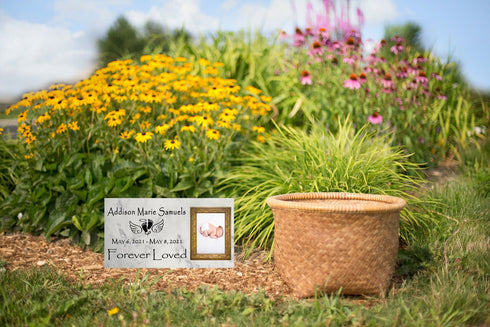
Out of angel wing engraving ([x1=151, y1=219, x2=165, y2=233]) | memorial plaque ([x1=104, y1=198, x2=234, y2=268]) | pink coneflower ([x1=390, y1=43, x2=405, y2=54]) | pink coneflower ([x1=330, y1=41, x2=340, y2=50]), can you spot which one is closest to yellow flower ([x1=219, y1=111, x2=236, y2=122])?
memorial plaque ([x1=104, y1=198, x2=234, y2=268])

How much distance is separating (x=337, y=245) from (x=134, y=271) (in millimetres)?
1425

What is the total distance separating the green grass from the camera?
2229 mm

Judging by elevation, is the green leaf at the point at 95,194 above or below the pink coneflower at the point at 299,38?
below

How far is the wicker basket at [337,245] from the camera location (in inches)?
98.8

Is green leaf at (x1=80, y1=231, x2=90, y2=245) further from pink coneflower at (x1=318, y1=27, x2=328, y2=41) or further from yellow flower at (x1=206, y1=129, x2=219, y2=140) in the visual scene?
pink coneflower at (x1=318, y1=27, x2=328, y2=41)

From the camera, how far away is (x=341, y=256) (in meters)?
2.55

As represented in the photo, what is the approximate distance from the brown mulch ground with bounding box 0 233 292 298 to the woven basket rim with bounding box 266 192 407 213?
535 millimetres

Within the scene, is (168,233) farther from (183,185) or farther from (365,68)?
(365,68)

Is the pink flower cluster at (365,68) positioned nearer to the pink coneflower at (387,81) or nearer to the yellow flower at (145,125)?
the pink coneflower at (387,81)

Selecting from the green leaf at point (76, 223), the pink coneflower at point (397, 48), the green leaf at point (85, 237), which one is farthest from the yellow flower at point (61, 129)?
the pink coneflower at point (397, 48)

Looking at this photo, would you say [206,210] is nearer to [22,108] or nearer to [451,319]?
[451,319]

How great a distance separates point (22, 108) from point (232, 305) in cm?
300

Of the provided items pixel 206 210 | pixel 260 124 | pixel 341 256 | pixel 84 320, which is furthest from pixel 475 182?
pixel 84 320

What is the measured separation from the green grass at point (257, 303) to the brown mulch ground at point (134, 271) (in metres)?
0.13
